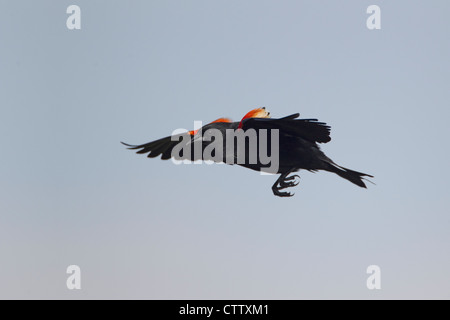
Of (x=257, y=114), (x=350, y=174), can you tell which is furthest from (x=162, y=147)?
(x=350, y=174)

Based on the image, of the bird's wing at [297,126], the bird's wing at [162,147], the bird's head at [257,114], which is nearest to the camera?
the bird's wing at [297,126]

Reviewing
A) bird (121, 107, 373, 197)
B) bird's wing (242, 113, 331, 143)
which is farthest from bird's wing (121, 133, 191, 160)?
bird's wing (242, 113, 331, 143)

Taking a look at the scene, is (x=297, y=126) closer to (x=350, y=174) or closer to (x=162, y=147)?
(x=350, y=174)

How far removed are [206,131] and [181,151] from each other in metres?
1.11

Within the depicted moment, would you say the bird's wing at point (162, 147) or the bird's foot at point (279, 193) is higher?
the bird's wing at point (162, 147)

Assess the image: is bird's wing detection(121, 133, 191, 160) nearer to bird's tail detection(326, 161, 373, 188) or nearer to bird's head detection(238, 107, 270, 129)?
bird's head detection(238, 107, 270, 129)

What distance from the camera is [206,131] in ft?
32.2

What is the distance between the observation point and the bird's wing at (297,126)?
9.00m

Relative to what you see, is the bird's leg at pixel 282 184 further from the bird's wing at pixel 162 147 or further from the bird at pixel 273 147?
the bird's wing at pixel 162 147

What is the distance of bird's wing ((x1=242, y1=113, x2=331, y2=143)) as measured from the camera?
29.5 ft

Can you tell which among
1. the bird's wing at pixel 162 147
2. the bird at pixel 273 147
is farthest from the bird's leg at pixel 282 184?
the bird's wing at pixel 162 147

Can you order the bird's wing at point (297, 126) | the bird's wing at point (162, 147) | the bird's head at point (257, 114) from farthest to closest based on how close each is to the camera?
the bird's wing at point (162, 147) < the bird's head at point (257, 114) < the bird's wing at point (297, 126)
